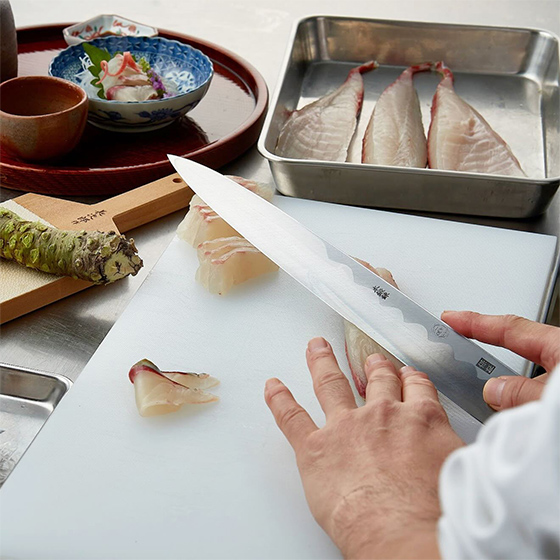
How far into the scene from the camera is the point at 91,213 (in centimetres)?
113

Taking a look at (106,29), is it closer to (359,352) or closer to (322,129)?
(322,129)

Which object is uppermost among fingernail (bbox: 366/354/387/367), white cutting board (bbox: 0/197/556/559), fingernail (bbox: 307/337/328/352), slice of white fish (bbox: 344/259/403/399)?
fingernail (bbox: 366/354/387/367)

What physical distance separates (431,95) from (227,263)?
30.8 inches

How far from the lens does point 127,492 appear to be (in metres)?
0.74

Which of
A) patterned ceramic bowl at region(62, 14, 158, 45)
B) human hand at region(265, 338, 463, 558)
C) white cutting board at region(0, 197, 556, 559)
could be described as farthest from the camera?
patterned ceramic bowl at region(62, 14, 158, 45)

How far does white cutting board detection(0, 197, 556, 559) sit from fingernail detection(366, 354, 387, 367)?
91 millimetres

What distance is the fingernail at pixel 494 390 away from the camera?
785 mm

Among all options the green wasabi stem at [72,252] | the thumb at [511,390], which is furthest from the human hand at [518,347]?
the green wasabi stem at [72,252]

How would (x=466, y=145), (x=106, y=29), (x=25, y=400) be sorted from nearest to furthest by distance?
(x=25, y=400), (x=466, y=145), (x=106, y=29)

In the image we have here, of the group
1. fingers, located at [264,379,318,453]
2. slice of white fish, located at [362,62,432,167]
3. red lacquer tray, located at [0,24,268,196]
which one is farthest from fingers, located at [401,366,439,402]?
red lacquer tray, located at [0,24,268,196]

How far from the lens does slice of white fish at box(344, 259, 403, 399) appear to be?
844 millimetres

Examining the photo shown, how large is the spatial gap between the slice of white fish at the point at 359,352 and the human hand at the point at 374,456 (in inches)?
2.3

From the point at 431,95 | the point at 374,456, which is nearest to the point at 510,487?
the point at 374,456

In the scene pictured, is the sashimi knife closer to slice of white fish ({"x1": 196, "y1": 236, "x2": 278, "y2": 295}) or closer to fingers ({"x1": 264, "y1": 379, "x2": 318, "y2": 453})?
slice of white fish ({"x1": 196, "y1": 236, "x2": 278, "y2": 295})
